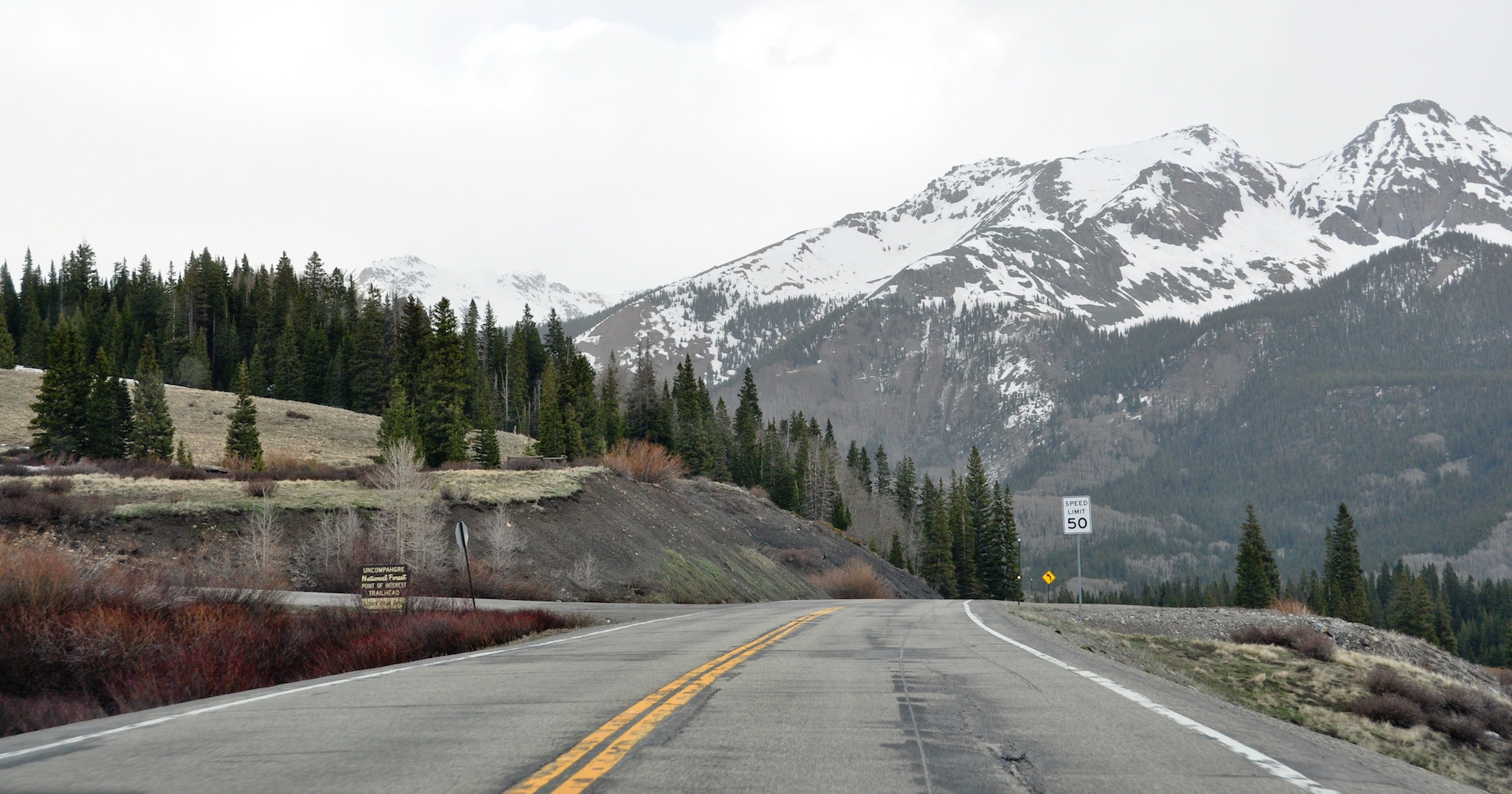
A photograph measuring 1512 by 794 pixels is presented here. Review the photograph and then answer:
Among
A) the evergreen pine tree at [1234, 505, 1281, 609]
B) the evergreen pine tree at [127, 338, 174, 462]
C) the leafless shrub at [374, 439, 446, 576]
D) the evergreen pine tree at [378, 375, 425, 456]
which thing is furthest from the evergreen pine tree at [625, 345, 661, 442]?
the evergreen pine tree at [1234, 505, 1281, 609]

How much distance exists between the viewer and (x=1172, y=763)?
5.95 metres

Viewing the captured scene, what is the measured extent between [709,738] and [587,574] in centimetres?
2964

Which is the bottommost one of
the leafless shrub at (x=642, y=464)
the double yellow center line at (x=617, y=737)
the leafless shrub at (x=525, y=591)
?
the leafless shrub at (x=525, y=591)

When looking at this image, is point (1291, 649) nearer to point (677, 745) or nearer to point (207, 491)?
point (677, 745)

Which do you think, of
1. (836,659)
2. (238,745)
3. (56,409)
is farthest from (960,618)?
(56,409)

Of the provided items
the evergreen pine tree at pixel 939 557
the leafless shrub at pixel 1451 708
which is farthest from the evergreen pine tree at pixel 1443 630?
the leafless shrub at pixel 1451 708

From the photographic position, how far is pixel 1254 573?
7494cm

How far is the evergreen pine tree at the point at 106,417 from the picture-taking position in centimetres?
6000

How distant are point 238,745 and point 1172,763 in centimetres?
655

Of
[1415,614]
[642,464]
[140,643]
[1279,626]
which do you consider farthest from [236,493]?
[1415,614]

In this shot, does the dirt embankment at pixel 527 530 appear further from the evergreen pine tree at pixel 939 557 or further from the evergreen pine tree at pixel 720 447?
the evergreen pine tree at pixel 720 447

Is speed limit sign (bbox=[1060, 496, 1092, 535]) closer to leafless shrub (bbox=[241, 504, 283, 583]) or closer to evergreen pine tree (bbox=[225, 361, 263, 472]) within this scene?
leafless shrub (bbox=[241, 504, 283, 583])

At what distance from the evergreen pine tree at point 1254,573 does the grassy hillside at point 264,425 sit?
64.7 metres

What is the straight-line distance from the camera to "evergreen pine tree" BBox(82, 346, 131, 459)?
60.0 metres
